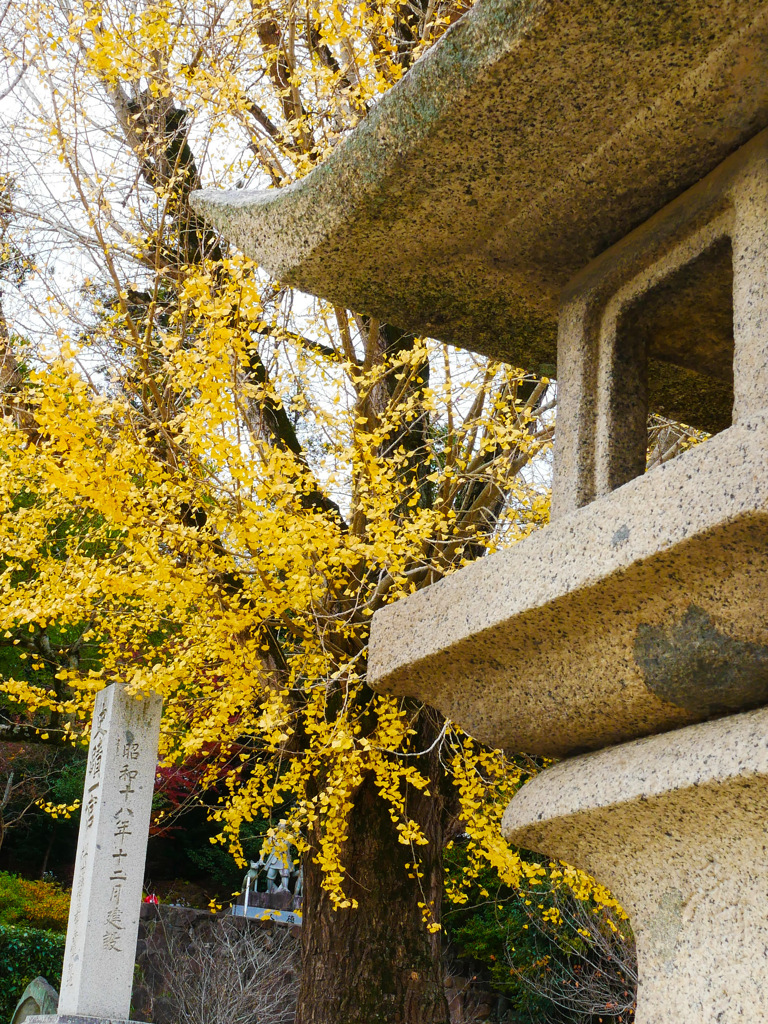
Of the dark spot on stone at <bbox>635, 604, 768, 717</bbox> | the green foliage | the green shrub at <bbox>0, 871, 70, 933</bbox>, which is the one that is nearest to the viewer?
the dark spot on stone at <bbox>635, 604, 768, 717</bbox>

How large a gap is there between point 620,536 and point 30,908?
1199 cm

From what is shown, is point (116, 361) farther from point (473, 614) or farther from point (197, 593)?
point (473, 614)

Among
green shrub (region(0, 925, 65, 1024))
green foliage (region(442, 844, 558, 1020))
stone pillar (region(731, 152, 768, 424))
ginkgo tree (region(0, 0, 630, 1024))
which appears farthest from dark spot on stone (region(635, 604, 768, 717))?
green shrub (region(0, 925, 65, 1024))

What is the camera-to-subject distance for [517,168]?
1665 millimetres

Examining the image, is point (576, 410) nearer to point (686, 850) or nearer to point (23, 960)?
point (686, 850)

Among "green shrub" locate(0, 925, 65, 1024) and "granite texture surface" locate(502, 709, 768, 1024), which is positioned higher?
"granite texture surface" locate(502, 709, 768, 1024)

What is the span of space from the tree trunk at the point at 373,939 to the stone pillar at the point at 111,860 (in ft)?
3.81

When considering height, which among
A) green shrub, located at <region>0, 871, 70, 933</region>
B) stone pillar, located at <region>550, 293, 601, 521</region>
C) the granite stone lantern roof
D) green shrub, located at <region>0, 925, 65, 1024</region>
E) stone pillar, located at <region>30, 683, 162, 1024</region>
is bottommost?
green shrub, located at <region>0, 925, 65, 1024</region>

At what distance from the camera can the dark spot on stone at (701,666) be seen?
137 cm

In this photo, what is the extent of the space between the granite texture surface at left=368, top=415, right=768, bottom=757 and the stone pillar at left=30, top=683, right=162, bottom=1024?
4335 mm

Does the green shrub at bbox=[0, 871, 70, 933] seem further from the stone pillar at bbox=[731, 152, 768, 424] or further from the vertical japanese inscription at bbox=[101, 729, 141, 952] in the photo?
the stone pillar at bbox=[731, 152, 768, 424]

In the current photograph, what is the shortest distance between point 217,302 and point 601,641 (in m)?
4.14

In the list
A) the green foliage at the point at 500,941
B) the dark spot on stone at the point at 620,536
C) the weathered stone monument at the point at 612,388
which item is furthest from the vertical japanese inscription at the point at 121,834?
the green foliage at the point at 500,941

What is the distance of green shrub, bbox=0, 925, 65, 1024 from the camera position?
9.83 metres
